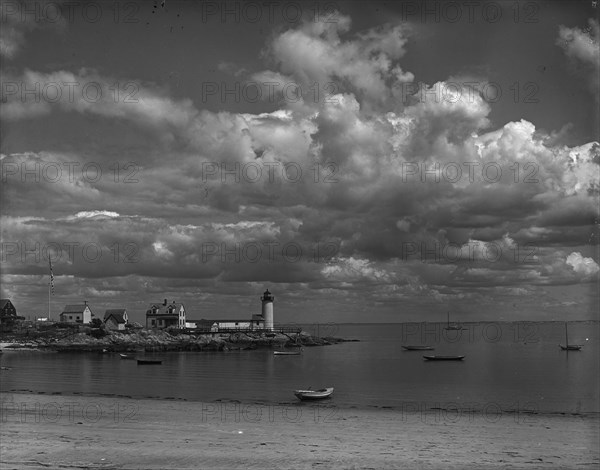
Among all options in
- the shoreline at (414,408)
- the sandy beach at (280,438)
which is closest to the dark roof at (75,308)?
the shoreline at (414,408)

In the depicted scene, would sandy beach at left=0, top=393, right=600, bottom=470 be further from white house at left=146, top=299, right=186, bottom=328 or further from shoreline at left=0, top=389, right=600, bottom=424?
white house at left=146, top=299, right=186, bottom=328

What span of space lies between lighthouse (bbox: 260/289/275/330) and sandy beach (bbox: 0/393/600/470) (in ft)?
362

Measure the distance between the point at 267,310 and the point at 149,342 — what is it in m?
36.5

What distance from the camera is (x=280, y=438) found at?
32906 mm

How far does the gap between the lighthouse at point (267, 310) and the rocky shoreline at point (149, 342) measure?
899 cm

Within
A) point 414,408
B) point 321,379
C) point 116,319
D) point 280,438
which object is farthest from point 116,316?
point 280,438

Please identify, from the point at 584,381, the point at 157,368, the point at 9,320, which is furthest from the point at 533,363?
the point at 9,320

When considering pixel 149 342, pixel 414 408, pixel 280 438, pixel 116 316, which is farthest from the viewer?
pixel 116 316

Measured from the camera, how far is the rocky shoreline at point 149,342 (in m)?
130

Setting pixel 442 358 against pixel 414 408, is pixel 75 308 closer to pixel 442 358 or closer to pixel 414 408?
pixel 442 358

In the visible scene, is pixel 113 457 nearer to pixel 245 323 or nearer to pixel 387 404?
pixel 387 404

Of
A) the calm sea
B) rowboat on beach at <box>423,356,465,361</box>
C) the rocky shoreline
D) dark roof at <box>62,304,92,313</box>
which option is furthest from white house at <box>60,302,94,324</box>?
rowboat on beach at <box>423,356,465,361</box>

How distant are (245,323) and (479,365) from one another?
238 ft

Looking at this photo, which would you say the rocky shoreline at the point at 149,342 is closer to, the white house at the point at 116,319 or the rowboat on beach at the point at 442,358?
the white house at the point at 116,319
